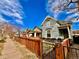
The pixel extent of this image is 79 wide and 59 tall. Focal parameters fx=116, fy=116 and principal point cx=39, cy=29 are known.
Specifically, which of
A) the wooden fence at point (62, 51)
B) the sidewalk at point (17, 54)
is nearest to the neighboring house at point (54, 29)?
the sidewalk at point (17, 54)

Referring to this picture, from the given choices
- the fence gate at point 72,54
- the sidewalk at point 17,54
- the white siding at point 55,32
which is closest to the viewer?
the fence gate at point 72,54

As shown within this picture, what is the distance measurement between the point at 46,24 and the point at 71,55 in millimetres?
21110

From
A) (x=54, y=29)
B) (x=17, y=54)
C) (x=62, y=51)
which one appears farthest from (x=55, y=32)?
A: (x=62, y=51)

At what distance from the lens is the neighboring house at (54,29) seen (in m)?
23.3

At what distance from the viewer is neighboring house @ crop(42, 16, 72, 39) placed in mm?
23266

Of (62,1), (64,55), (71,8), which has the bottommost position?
(64,55)

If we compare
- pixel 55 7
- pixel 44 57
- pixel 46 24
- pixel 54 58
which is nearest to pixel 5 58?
pixel 44 57

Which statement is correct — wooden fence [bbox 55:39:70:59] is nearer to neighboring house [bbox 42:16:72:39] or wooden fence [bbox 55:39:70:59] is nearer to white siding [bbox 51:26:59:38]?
neighboring house [bbox 42:16:72:39]

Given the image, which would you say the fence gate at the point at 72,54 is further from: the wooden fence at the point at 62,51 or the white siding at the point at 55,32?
the white siding at the point at 55,32

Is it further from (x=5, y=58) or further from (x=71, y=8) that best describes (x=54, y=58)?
(x=5, y=58)

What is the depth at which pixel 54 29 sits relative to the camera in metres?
24.6

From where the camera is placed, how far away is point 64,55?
5664 mm

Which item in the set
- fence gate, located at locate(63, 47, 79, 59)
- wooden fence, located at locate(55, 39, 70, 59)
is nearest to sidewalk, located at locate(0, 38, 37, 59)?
wooden fence, located at locate(55, 39, 70, 59)

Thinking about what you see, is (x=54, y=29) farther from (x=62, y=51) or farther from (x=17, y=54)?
(x=62, y=51)
